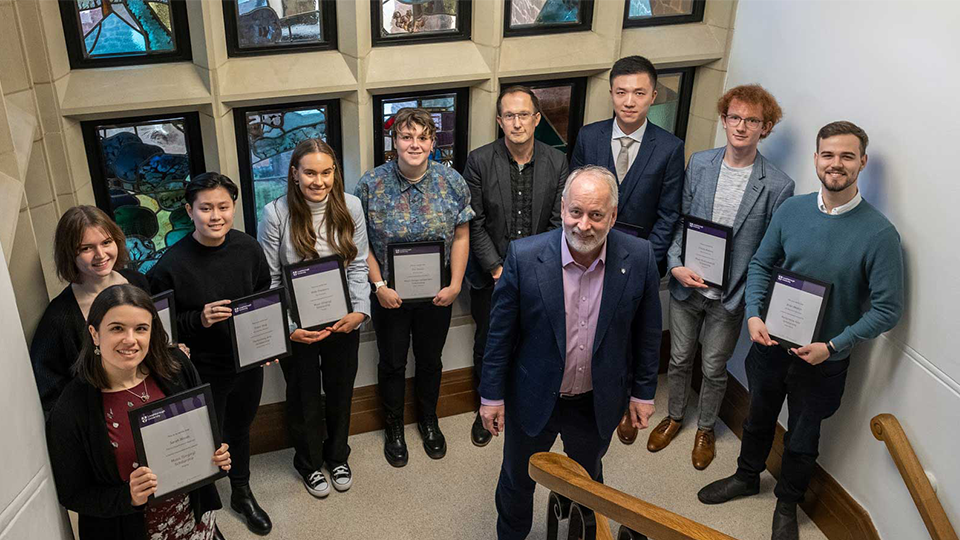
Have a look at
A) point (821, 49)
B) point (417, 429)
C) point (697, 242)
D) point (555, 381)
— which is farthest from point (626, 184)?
point (417, 429)

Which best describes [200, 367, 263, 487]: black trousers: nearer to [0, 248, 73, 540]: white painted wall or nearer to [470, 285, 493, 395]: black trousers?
[0, 248, 73, 540]: white painted wall

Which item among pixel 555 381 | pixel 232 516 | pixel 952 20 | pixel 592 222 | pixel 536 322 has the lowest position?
pixel 232 516

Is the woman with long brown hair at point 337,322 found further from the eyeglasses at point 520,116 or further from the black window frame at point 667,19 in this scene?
the black window frame at point 667,19

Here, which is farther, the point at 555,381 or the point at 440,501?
the point at 440,501

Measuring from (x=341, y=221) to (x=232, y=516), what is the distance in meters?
1.35

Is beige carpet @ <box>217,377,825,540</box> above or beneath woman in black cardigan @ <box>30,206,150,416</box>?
beneath

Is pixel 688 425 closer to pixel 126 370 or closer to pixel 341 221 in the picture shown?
pixel 341 221

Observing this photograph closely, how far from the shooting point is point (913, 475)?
9.53ft

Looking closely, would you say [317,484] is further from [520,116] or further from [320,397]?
[520,116]

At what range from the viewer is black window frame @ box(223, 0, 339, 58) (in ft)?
10.9

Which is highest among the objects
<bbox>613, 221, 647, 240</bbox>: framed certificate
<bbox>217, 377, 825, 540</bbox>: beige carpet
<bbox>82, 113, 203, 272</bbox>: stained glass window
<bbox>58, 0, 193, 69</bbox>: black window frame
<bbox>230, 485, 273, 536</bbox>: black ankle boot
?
<bbox>58, 0, 193, 69</bbox>: black window frame

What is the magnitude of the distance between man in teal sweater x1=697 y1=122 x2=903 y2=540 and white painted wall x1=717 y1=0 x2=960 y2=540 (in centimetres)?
10

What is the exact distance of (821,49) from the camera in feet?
11.0

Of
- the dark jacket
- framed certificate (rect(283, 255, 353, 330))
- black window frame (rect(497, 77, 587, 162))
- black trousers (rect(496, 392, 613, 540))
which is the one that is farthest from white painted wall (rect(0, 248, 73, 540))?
black window frame (rect(497, 77, 587, 162))
